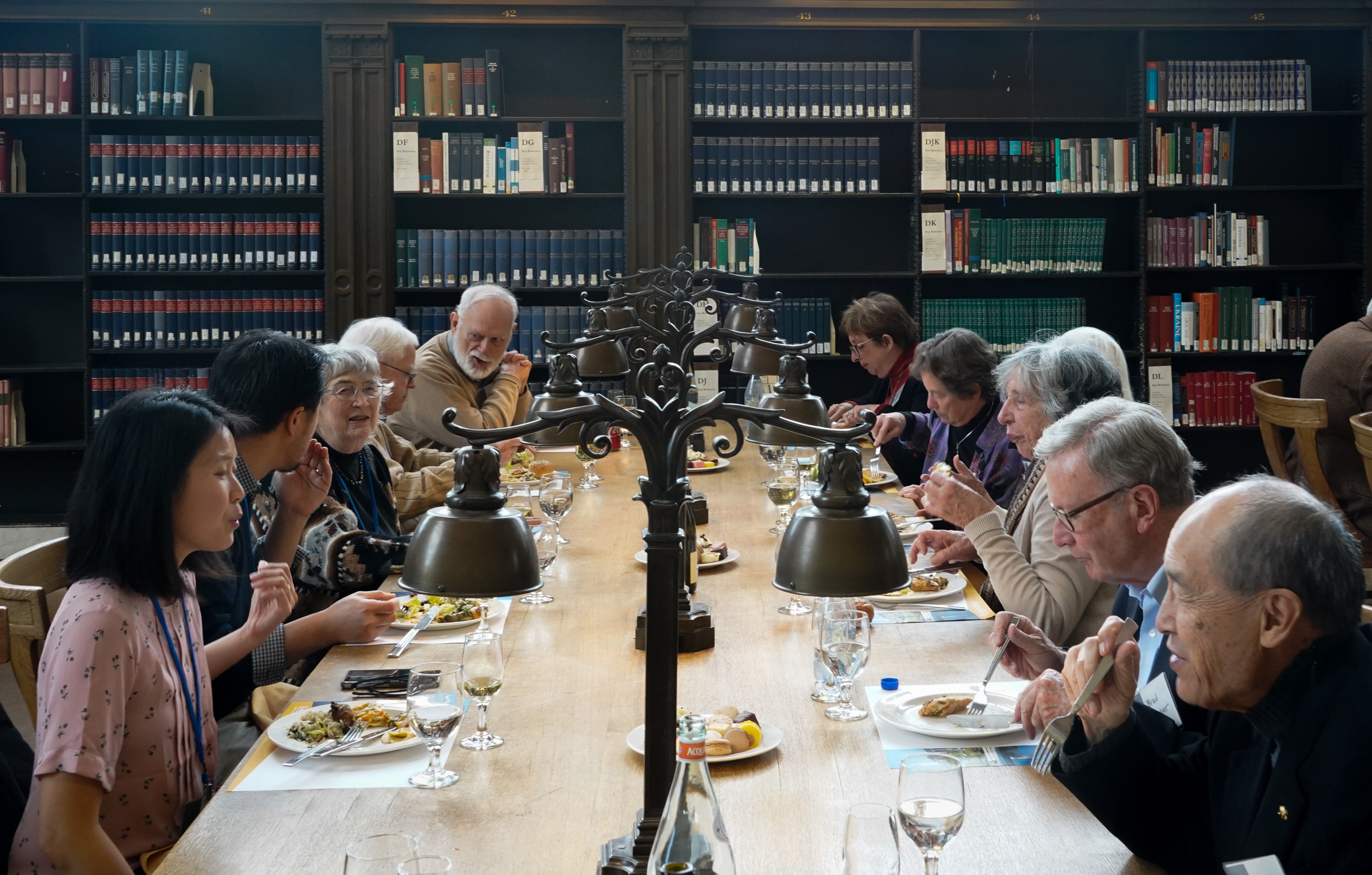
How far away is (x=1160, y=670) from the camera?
192cm

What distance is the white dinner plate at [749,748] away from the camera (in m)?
1.63

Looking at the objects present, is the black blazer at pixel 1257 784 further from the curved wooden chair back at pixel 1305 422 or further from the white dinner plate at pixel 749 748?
the curved wooden chair back at pixel 1305 422

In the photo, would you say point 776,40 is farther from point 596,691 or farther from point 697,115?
point 596,691

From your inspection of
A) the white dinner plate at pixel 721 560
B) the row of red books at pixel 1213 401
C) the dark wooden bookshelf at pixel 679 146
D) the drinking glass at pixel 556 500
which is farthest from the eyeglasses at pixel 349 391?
the row of red books at pixel 1213 401

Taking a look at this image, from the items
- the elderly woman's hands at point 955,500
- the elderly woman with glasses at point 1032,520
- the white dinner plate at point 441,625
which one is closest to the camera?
the white dinner plate at point 441,625

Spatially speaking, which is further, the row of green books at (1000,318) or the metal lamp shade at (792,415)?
the row of green books at (1000,318)

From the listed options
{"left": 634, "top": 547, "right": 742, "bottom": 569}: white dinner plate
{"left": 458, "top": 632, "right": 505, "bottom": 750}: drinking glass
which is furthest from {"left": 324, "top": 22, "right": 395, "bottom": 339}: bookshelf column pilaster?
{"left": 458, "top": 632, "right": 505, "bottom": 750}: drinking glass

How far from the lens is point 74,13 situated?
5.72 meters

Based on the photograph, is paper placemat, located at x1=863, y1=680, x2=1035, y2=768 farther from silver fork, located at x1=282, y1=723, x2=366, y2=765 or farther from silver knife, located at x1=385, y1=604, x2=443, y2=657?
silver knife, located at x1=385, y1=604, x2=443, y2=657

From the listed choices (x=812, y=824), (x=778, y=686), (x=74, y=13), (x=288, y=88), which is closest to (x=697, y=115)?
(x=288, y=88)

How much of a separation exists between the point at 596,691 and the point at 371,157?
448cm

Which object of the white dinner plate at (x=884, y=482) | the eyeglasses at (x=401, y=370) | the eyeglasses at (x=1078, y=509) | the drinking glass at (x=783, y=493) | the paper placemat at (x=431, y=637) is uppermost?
the eyeglasses at (x=401, y=370)

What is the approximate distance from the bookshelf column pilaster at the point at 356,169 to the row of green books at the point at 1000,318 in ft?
8.85

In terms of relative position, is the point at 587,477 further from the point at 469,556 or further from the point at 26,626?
the point at 469,556
